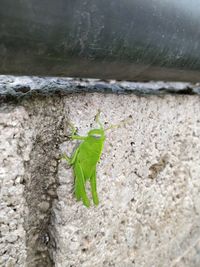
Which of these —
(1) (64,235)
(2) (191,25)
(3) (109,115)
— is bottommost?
(1) (64,235)

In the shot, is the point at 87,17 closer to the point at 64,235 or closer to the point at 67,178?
the point at 67,178

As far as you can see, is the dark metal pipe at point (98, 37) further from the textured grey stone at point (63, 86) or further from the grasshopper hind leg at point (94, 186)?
the grasshopper hind leg at point (94, 186)

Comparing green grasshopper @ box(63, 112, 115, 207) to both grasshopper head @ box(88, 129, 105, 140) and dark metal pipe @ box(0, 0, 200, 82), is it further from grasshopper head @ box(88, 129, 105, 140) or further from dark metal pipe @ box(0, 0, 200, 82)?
dark metal pipe @ box(0, 0, 200, 82)

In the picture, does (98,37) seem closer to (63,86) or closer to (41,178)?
(63,86)

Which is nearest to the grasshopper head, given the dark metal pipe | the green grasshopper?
the green grasshopper

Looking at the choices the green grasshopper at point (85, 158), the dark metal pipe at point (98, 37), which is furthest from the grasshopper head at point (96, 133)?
the dark metal pipe at point (98, 37)

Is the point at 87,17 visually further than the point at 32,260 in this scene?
No

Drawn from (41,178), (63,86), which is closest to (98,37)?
(63,86)

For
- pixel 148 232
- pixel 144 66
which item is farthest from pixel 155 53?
pixel 148 232
